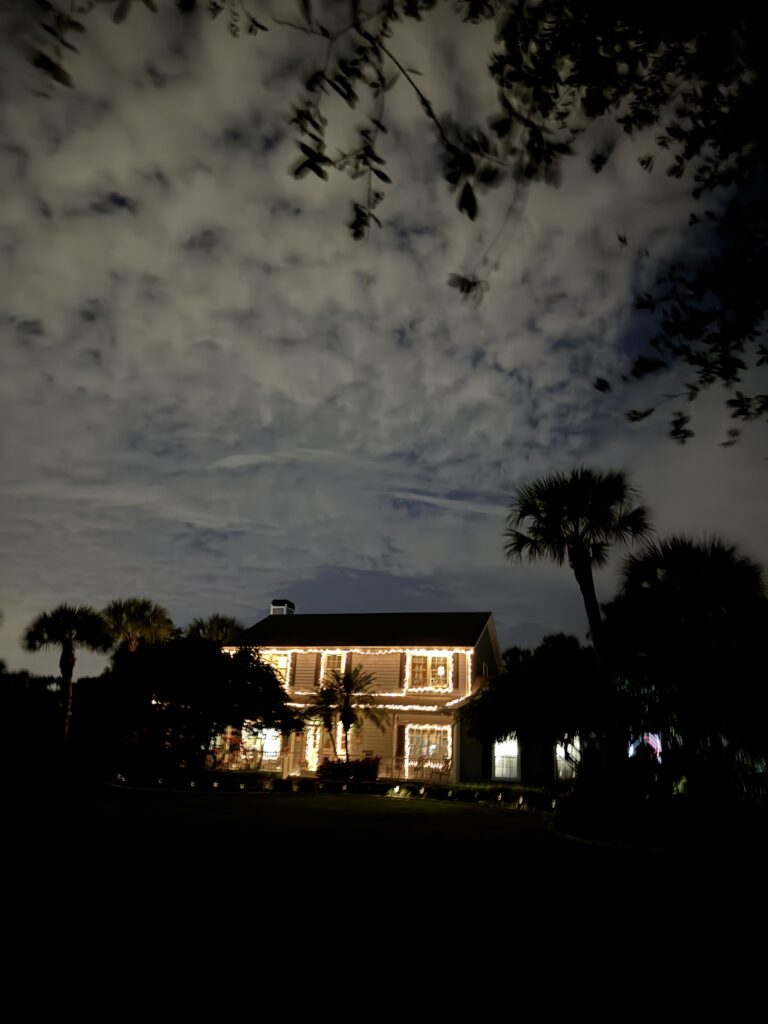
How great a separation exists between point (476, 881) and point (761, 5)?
8.67 m

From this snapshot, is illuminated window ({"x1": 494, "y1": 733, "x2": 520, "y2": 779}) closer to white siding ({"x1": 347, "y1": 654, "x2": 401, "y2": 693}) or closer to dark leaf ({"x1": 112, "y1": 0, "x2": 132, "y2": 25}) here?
white siding ({"x1": 347, "y1": 654, "x2": 401, "y2": 693})

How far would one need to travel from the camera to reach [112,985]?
12.8ft

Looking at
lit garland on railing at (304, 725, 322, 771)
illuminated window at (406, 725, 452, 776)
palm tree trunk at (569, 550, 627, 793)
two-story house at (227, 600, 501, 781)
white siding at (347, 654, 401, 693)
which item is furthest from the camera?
white siding at (347, 654, 401, 693)

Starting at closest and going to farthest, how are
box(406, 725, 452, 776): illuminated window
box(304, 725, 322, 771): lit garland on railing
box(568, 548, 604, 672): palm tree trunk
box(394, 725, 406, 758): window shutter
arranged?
box(568, 548, 604, 672): palm tree trunk < box(406, 725, 452, 776): illuminated window < box(394, 725, 406, 758): window shutter < box(304, 725, 322, 771): lit garland on railing

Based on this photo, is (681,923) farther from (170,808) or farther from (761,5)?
(170,808)

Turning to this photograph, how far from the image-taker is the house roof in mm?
32562

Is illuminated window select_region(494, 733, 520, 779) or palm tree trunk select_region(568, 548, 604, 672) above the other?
palm tree trunk select_region(568, 548, 604, 672)

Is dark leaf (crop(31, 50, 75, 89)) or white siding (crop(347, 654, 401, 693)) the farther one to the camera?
white siding (crop(347, 654, 401, 693))

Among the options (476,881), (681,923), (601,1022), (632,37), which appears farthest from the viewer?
(476,881)

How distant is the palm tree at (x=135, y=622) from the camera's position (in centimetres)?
3278

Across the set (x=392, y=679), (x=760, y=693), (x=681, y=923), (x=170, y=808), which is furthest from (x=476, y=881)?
(x=392, y=679)

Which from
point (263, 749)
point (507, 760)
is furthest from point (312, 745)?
point (507, 760)

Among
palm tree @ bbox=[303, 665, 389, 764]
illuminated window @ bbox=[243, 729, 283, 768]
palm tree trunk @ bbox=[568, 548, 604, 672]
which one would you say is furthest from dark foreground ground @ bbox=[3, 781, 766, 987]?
illuminated window @ bbox=[243, 729, 283, 768]

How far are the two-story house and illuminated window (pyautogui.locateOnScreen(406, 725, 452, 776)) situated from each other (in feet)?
0.14
